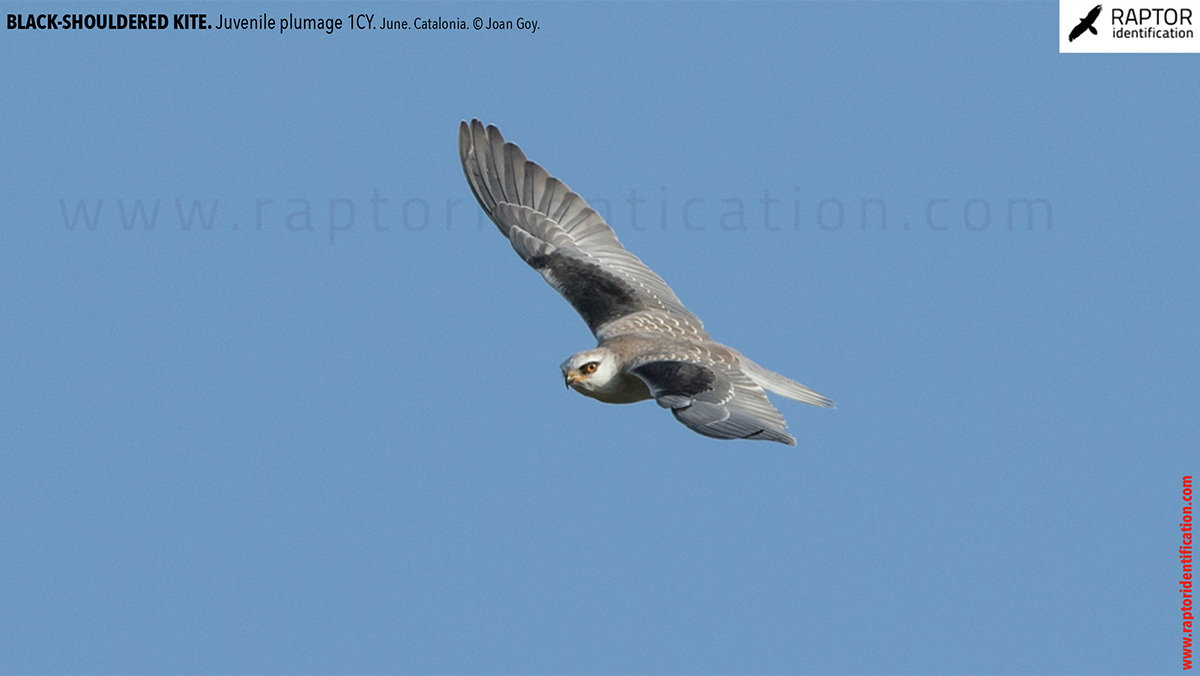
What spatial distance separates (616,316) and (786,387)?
70.6 inches

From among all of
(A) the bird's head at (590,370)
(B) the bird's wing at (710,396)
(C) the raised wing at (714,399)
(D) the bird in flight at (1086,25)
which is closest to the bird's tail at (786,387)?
(B) the bird's wing at (710,396)

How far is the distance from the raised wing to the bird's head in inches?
14.5

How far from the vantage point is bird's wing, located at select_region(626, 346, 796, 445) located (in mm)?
9203

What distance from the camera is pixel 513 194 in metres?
12.9

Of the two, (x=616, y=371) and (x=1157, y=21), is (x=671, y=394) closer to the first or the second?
(x=616, y=371)

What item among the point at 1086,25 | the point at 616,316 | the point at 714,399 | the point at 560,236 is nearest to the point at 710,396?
the point at 714,399

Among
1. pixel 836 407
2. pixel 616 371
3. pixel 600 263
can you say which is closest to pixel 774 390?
pixel 836 407

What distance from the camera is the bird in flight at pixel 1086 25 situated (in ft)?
37.3

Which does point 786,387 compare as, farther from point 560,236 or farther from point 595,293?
point 560,236

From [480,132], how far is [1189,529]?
7224 mm

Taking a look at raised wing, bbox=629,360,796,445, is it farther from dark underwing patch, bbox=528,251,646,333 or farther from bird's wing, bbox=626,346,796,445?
dark underwing patch, bbox=528,251,646,333

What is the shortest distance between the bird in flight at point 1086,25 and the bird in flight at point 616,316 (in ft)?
12.7

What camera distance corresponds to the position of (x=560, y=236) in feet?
41.7

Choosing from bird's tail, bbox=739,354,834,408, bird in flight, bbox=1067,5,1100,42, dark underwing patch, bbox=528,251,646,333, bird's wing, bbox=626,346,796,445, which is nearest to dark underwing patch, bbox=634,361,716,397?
bird's wing, bbox=626,346,796,445
